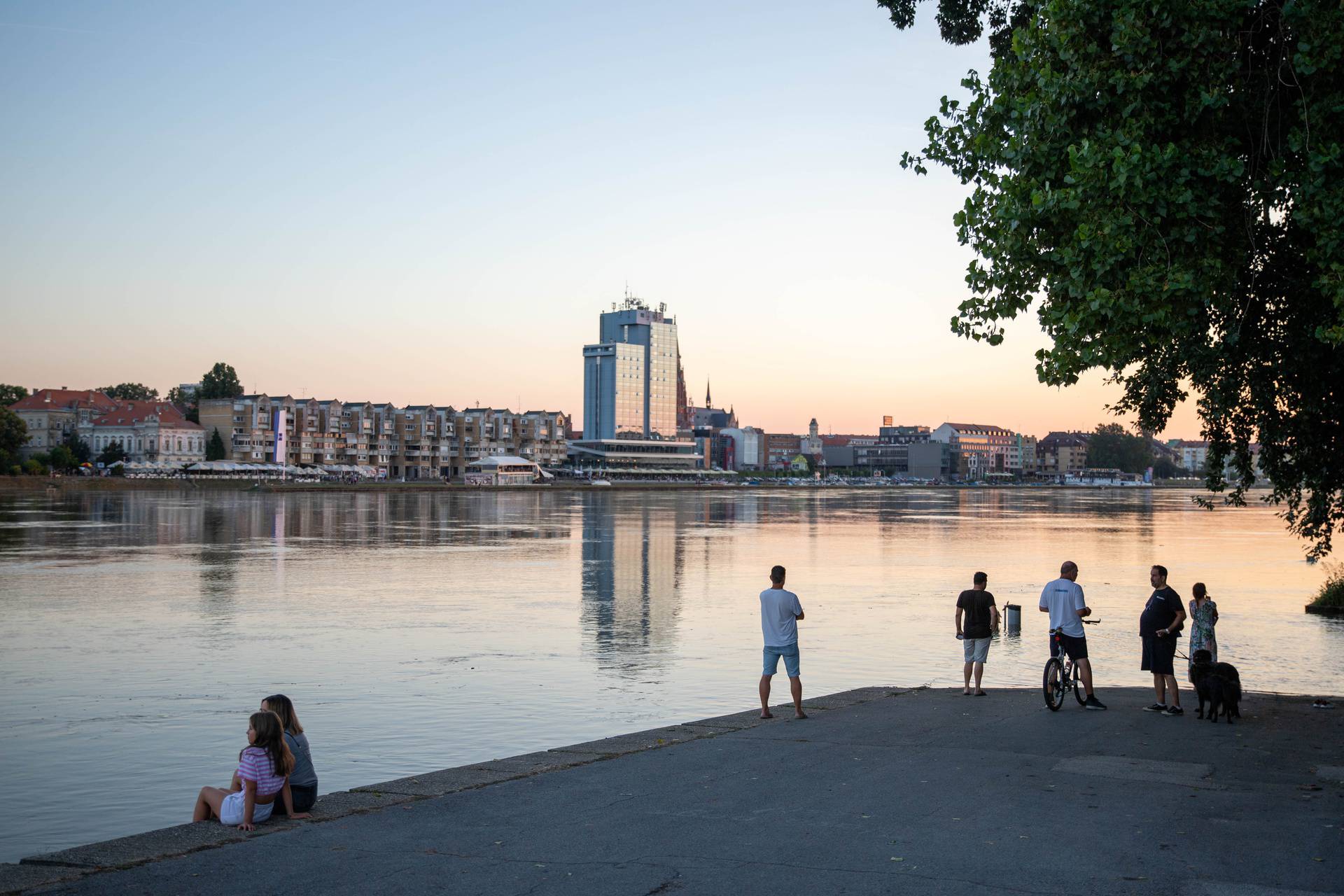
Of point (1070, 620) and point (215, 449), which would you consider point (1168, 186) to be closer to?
point (1070, 620)

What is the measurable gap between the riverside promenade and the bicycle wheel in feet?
4.99

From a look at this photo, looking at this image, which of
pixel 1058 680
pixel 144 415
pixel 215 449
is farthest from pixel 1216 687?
pixel 144 415

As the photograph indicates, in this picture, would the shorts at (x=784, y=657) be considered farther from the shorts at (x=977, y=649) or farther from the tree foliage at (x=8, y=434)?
the tree foliage at (x=8, y=434)

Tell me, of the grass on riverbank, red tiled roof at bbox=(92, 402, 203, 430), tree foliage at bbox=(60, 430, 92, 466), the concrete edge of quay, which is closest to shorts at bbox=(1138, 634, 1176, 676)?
the concrete edge of quay

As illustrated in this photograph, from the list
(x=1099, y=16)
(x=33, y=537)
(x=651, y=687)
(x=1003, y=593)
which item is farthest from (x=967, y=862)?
(x=33, y=537)

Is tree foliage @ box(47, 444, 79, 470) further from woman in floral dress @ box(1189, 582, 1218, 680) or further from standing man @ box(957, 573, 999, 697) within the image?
woman in floral dress @ box(1189, 582, 1218, 680)

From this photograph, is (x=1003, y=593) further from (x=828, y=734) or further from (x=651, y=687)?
(x=828, y=734)

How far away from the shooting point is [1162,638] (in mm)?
15844

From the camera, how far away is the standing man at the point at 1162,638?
15.8m

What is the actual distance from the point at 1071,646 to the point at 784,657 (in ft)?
13.9

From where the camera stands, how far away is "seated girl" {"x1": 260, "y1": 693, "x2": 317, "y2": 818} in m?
10.3

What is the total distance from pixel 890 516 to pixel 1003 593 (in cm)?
6508

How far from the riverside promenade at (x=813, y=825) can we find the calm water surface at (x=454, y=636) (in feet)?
11.3

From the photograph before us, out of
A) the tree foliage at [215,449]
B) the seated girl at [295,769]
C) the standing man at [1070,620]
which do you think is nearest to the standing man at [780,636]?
the standing man at [1070,620]
